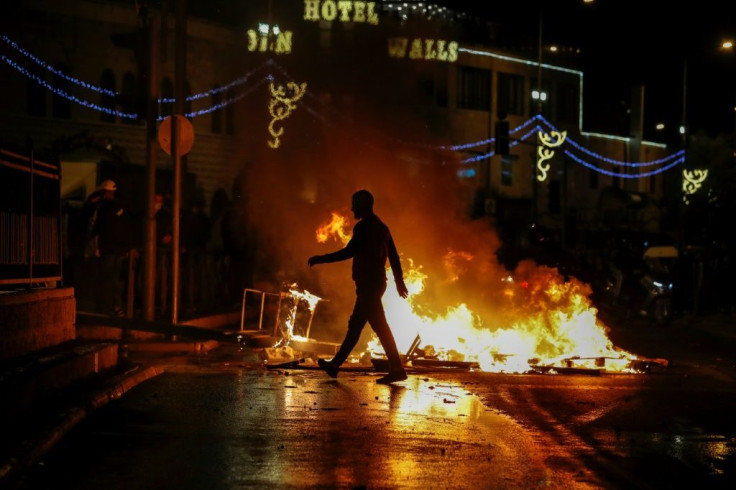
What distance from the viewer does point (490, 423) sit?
7719 mm

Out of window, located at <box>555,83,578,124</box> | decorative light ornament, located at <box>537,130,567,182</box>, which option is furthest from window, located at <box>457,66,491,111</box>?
window, located at <box>555,83,578,124</box>

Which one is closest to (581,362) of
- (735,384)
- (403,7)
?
(735,384)

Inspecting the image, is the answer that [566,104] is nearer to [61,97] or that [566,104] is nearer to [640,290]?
[61,97]

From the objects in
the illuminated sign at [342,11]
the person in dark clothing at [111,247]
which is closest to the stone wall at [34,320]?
the person in dark clothing at [111,247]

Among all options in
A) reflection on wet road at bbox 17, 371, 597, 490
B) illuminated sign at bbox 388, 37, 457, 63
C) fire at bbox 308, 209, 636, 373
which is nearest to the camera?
reflection on wet road at bbox 17, 371, 597, 490

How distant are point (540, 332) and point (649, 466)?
6.27 meters

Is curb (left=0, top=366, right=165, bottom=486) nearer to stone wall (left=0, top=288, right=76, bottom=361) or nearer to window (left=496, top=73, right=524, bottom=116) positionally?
stone wall (left=0, top=288, right=76, bottom=361)

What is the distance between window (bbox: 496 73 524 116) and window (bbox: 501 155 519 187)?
2.15 metres

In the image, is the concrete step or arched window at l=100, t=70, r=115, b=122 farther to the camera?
arched window at l=100, t=70, r=115, b=122

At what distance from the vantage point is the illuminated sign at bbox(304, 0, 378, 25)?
2888 centimetres

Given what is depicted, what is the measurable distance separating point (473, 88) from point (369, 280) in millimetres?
35452

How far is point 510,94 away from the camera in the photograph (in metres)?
46.2

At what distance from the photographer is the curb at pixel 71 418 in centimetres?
559

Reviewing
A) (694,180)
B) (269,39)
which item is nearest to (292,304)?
(269,39)
